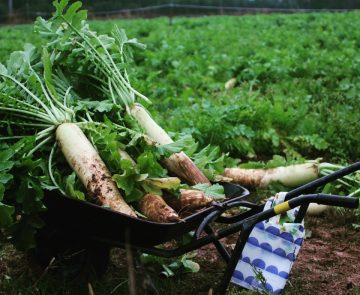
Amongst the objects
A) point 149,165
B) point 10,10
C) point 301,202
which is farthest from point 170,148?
point 10,10

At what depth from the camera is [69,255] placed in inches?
126

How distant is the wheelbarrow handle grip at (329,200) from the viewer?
97.5 inches

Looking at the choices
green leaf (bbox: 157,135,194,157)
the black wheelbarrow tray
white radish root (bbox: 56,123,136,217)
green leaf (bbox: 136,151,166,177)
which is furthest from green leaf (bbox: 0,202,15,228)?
green leaf (bbox: 157,135,194,157)

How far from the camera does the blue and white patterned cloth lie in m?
2.94

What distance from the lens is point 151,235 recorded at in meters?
2.64

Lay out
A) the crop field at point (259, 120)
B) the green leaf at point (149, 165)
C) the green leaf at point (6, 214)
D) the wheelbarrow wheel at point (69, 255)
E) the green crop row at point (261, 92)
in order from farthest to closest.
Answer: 1. the green crop row at point (261, 92)
2. the crop field at point (259, 120)
3. the wheelbarrow wheel at point (69, 255)
4. the green leaf at point (149, 165)
5. the green leaf at point (6, 214)

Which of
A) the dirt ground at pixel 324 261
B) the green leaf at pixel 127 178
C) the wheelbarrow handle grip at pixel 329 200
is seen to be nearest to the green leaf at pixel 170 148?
the green leaf at pixel 127 178

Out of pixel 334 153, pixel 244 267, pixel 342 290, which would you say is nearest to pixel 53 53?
pixel 244 267

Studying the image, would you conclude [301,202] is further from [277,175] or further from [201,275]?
[277,175]

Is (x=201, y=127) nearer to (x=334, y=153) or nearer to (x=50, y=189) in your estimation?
(x=334, y=153)

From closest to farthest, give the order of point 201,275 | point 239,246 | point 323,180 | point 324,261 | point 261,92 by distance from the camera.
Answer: point 239,246 < point 323,180 < point 201,275 < point 324,261 < point 261,92

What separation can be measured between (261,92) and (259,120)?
2.20 metres

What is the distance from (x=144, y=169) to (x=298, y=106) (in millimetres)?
3671

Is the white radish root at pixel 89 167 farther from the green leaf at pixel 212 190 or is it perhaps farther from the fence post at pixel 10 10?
the fence post at pixel 10 10
